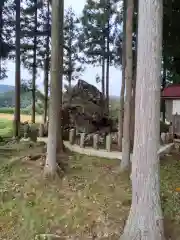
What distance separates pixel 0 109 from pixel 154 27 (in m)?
25.2

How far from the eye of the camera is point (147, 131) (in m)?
5.43

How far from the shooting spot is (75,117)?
1595cm

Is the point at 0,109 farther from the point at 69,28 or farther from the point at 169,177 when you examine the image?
the point at 169,177

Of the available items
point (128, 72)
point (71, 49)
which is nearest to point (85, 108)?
point (128, 72)

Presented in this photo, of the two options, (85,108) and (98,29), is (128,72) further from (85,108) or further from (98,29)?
(98,29)

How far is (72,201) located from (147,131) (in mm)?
3001

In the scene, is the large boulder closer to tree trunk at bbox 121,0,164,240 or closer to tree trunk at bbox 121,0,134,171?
tree trunk at bbox 121,0,134,171

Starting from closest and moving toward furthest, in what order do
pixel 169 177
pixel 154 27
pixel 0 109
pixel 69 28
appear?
pixel 154 27, pixel 169 177, pixel 69 28, pixel 0 109

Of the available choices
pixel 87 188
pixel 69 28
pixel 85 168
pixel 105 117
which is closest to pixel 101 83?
pixel 69 28

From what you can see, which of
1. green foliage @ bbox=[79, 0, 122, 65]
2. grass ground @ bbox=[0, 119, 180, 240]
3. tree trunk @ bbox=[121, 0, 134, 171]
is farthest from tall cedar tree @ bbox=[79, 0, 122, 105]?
grass ground @ bbox=[0, 119, 180, 240]

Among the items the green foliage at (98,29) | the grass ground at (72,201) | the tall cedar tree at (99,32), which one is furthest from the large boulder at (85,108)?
the green foliage at (98,29)

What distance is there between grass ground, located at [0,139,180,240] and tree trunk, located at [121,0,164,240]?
2.21 feet

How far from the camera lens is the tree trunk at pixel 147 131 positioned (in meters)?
5.36

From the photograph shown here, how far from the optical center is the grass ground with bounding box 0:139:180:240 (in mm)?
6211
